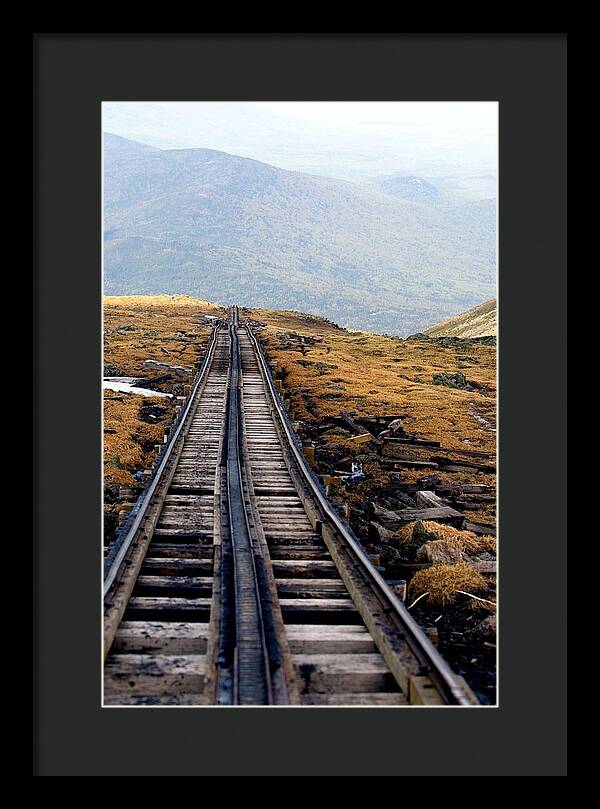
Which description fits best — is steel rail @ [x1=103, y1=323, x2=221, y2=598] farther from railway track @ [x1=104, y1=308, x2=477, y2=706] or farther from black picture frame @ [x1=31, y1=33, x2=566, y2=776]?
black picture frame @ [x1=31, y1=33, x2=566, y2=776]

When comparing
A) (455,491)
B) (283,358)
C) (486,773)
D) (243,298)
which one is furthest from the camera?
(243,298)

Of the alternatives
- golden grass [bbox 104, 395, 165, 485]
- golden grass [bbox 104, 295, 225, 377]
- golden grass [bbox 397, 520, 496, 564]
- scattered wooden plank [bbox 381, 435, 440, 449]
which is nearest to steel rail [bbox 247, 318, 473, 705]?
golden grass [bbox 397, 520, 496, 564]

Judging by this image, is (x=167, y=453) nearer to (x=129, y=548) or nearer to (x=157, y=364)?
(x=129, y=548)

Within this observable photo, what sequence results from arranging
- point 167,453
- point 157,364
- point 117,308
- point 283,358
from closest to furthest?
point 167,453 < point 157,364 < point 283,358 < point 117,308
